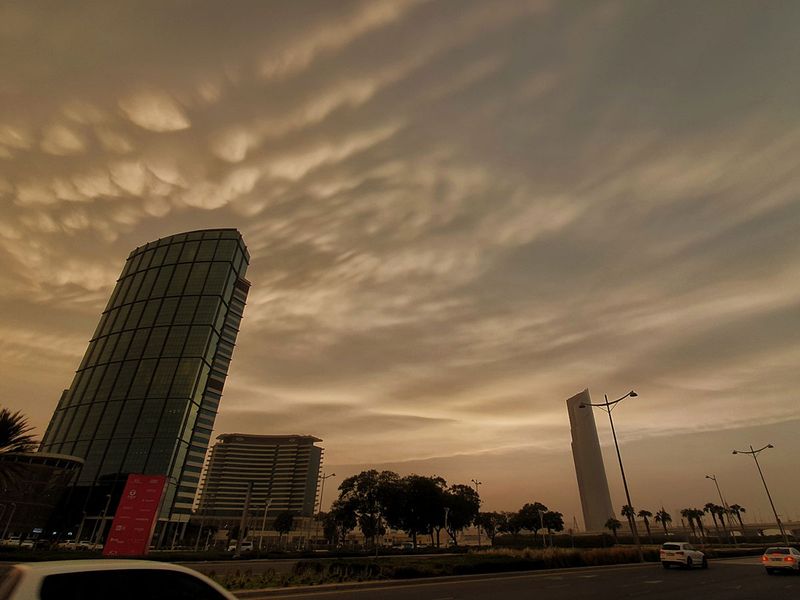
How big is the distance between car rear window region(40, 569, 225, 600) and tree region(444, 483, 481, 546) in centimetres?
8161

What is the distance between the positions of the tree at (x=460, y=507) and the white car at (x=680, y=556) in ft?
177

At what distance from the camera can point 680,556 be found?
2730cm

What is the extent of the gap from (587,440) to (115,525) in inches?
4398

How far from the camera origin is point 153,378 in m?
140

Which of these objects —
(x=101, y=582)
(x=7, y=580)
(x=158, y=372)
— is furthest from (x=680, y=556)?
(x=158, y=372)

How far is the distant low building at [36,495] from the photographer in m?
97.9

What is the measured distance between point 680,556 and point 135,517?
35188 millimetres

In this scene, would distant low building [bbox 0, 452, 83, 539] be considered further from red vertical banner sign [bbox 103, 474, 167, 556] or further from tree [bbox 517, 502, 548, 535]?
tree [bbox 517, 502, 548, 535]

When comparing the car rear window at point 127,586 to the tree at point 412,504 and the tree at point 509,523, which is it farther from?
the tree at point 509,523

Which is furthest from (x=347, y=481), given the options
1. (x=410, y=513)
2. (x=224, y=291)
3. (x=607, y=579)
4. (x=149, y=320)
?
(x=149, y=320)

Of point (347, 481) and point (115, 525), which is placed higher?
point (347, 481)

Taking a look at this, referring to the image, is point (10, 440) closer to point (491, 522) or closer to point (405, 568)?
point (405, 568)

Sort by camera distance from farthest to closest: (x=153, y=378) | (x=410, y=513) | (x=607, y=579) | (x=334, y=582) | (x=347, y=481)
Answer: (x=153, y=378) → (x=347, y=481) → (x=410, y=513) → (x=607, y=579) → (x=334, y=582)

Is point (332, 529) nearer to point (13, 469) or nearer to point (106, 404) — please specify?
point (106, 404)
